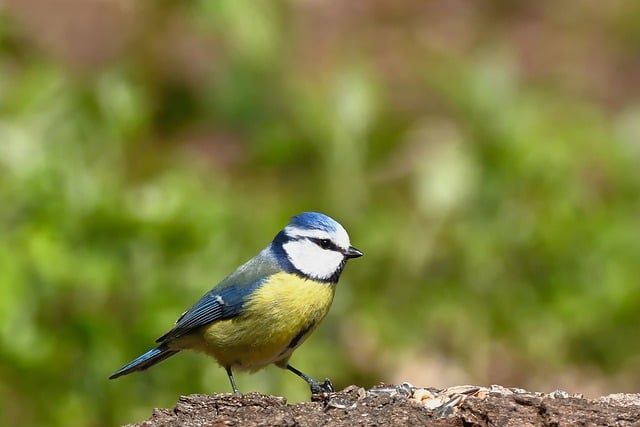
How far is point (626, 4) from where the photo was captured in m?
9.12

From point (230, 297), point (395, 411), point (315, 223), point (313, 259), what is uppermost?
point (315, 223)

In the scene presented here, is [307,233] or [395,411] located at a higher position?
[307,233]

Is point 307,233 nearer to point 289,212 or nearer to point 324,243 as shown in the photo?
point 324,243

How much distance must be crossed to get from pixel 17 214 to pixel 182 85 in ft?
7.84

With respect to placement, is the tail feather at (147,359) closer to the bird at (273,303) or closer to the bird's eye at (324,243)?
the bird at (273,303)

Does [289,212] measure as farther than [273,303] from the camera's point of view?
Yes

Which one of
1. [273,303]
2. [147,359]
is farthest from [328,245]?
[147,359]

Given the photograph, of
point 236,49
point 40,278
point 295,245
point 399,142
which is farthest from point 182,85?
point 295,245

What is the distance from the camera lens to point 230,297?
11.6ft

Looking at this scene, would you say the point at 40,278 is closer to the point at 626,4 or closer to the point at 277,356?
the point at 277,356

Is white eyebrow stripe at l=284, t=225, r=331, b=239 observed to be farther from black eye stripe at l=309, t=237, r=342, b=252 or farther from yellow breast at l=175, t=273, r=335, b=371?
yellow breast at l=175, t=273, r=335, b=371

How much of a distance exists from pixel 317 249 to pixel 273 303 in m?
0.26

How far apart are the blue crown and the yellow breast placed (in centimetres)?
18

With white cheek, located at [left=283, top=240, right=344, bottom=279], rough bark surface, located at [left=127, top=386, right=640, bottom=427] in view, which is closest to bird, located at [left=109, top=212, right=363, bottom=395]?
white cheek, located at [left=283, top=240, right=344, bottom=279]
